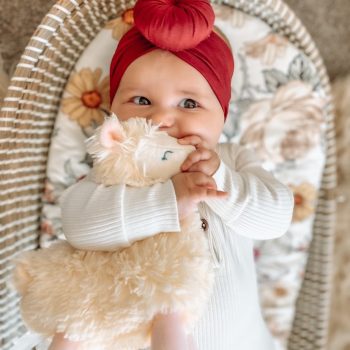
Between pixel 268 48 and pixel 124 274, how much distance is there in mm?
622

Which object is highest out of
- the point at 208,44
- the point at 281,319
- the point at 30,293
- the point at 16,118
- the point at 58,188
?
the point at 208,44

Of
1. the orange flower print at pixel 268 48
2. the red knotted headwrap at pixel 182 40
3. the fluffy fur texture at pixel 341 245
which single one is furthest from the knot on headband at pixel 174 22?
the fluffy fur texture at pixel 341 245

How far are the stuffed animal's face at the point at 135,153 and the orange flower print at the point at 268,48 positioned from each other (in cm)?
39

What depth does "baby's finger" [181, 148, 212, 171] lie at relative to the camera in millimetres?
751

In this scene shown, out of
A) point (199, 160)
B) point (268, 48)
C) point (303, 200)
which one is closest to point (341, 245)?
point (303, 200)

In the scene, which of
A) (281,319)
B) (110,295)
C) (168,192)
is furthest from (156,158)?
(281,319)

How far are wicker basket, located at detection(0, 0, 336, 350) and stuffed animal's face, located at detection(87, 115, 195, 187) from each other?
259 millimetres

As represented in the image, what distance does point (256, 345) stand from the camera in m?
0.92

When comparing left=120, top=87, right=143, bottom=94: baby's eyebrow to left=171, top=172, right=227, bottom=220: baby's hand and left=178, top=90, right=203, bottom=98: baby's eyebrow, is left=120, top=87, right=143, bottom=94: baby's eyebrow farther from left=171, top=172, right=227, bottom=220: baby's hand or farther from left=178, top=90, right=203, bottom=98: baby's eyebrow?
left=171, top=172, right=227, bottom=220: baby's hand

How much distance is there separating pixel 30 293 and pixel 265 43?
2.35ft

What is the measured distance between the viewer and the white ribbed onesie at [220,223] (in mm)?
712

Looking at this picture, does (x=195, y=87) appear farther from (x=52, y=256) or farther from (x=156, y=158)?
(x=52, y=256)

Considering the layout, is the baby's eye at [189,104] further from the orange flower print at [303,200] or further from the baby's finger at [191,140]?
the orange flower print at [303,200]

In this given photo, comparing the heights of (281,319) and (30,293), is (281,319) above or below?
below
